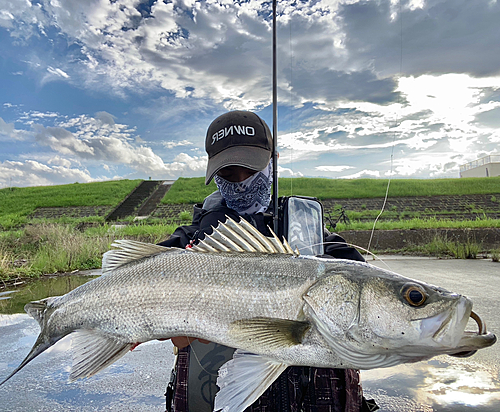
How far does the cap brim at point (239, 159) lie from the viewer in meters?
2.49

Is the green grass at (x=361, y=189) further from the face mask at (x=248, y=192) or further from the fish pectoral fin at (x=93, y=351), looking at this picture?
the fish pectoral fin at (x=93, y=351)

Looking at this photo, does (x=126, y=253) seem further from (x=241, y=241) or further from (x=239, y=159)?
(x=239, y=159)

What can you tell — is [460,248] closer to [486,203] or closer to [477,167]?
[486,203]

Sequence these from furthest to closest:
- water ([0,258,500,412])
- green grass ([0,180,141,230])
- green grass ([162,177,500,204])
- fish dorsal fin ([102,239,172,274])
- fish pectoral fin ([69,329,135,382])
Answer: green grass ([0,180,141,230])
green grass ([162,177,500,204])
water ([0,258,500,412])
fish dorsal fin ([102,239,172,274])
fish pectoral fin ([69,329,135,382])

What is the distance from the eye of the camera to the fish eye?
1.34m

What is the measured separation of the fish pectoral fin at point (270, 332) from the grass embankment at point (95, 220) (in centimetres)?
894

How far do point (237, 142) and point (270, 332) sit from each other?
5.10ft

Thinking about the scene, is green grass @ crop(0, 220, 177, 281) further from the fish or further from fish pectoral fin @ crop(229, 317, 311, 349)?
fish pectoral fin @ crop(229, 317, 311, 349)

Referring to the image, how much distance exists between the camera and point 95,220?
24906mm

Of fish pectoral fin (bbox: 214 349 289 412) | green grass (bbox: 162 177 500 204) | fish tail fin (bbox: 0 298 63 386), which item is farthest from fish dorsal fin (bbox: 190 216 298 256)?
green grass (bbox: 162 177 500 204)

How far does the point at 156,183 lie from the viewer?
48.4 meters

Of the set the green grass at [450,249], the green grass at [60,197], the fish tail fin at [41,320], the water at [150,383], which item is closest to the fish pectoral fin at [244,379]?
the fish tail fin at [41,320]

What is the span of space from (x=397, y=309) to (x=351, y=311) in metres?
0.18

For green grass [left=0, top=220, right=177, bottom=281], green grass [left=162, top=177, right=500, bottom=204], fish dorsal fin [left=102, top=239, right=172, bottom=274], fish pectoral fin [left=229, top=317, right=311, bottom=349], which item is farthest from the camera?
green grass [left=162, top=177, right=500, bottom=204]
